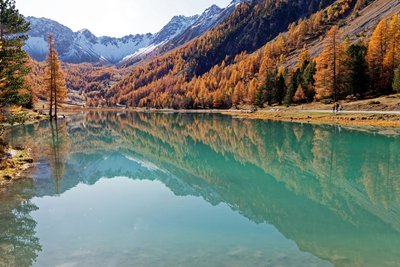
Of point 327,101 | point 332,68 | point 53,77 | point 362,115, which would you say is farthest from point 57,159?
point 327,101

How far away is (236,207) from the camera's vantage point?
18438mm

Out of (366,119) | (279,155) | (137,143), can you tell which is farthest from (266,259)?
(366,119)

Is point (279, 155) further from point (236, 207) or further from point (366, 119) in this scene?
point (366, 119)

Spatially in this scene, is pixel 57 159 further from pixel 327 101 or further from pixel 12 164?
pixel 327 101

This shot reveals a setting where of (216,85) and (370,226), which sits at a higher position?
(216,85)

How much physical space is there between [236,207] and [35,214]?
10.5 metres

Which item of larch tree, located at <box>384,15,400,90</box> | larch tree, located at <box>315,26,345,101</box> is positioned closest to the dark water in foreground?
larch tree, located at <box>315,26,345,101</box>

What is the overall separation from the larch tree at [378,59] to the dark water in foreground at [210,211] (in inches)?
2088

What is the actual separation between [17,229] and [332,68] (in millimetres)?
82105

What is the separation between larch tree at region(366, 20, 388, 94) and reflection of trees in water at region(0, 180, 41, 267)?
271 ft

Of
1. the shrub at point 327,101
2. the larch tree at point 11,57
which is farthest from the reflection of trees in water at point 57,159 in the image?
the shrub at point 327,101

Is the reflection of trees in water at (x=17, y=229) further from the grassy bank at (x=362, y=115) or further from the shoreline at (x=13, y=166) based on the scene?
the grassy bank at (x=362, y=115)

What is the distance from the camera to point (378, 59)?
82750 mm

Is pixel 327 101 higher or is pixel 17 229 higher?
pixel 327 101
